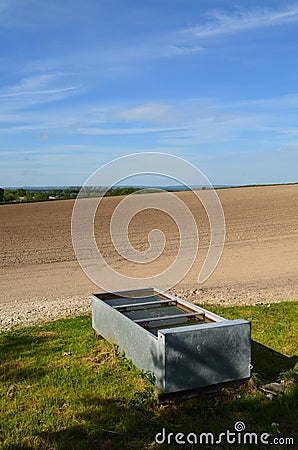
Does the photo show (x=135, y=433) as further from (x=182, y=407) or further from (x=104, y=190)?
(x=104, y=190)

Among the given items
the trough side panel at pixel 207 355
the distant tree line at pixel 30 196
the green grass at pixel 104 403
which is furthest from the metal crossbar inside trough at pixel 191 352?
the distant tree line at pixel 30 196

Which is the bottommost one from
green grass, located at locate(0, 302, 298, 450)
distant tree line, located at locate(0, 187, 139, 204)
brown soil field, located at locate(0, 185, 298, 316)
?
green grass, located at locate(0, 302, 298, 450)

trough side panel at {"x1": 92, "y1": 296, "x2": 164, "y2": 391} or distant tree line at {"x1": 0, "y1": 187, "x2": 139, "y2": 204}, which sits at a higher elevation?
distant tree line at {"x1": 0, "y1": 187, "x2": 139, "y2": 204}

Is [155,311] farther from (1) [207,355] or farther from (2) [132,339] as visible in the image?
(1) [207,355]

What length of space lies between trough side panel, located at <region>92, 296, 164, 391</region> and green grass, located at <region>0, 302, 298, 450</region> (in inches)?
5.7

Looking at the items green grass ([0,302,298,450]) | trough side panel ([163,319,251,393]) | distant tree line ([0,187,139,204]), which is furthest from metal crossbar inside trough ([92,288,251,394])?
distant tree line ([0,187,139,204])

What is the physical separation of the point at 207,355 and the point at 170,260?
985cm

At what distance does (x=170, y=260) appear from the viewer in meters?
14.3

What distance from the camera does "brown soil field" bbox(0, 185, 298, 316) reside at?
9.81 m

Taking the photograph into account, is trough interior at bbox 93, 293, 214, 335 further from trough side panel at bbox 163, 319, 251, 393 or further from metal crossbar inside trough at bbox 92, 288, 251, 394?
trough side panel at bbox 163, 319, 251, 393

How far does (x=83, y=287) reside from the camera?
1070cm

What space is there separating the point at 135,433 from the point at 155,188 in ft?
9.69

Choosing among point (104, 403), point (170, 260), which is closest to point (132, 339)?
point (104, 403)

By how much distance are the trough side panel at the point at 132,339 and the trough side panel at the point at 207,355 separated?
12 cm
